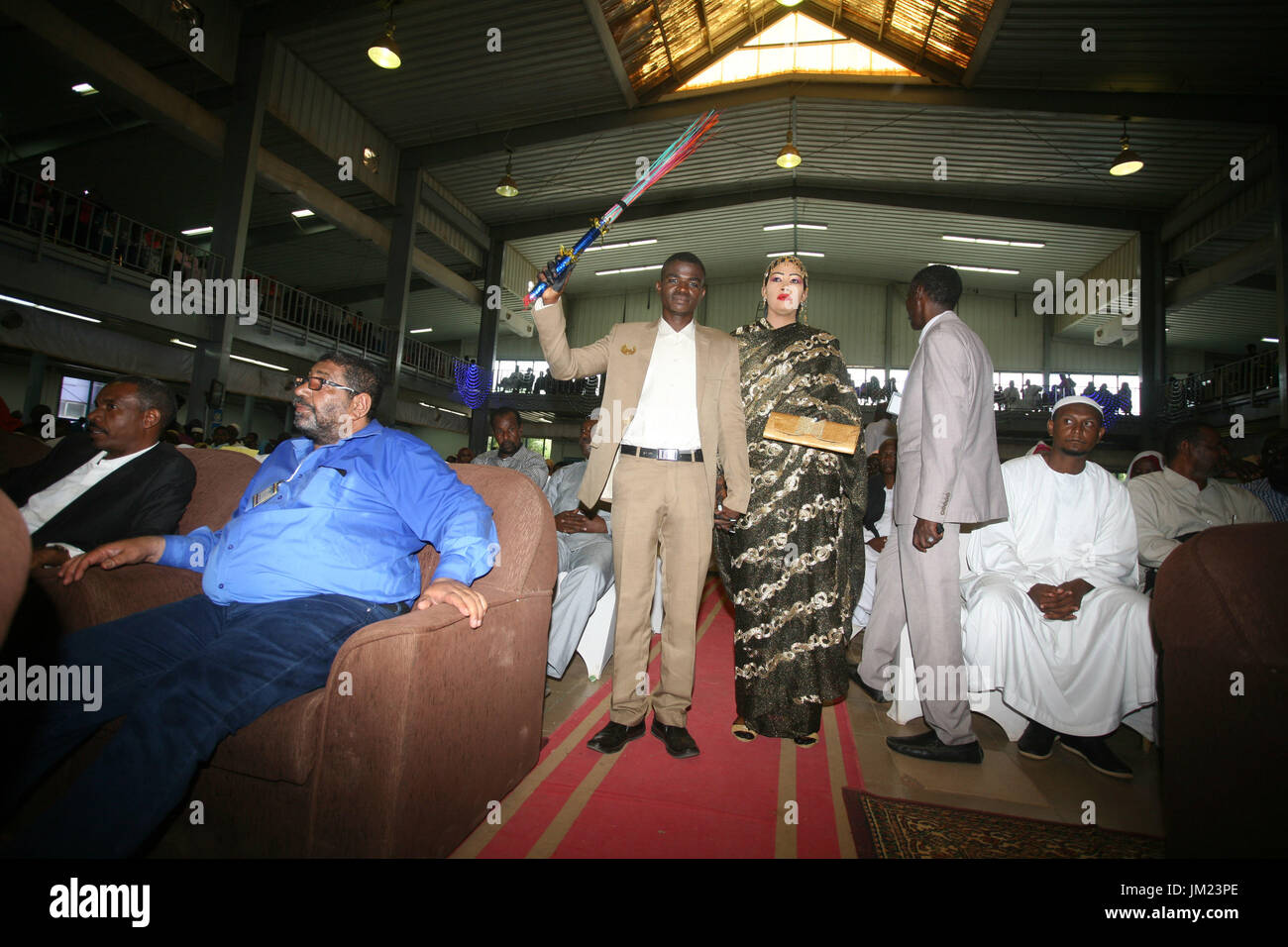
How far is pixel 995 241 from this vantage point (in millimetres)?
14781

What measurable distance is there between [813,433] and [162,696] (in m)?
2.14

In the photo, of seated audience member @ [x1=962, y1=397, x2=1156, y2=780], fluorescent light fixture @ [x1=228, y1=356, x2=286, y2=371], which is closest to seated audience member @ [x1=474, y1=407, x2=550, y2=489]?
seated audience member @ [x1=962, y1=397, x2=1156, y2=780]

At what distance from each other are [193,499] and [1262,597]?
308 centimetres

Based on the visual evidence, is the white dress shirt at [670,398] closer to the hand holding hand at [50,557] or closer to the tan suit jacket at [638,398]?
the tan suit jacket at [638,398]

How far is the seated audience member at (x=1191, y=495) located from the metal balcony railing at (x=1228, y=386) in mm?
10359

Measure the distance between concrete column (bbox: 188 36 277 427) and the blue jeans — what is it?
904 centimetres

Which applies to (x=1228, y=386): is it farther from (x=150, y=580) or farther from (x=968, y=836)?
(x=150, y=580)

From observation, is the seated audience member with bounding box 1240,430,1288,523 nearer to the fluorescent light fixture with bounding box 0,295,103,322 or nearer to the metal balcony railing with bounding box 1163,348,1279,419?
the metal balcony railing with bounding box 1163,348,1279,419

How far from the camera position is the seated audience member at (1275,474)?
3.45 m

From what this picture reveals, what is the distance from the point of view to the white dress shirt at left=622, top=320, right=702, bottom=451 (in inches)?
89.1

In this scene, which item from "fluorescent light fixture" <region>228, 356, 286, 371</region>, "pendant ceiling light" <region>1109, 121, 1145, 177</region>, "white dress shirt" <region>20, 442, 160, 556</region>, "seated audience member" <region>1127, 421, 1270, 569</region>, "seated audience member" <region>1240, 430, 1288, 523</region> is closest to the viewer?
"white dress shirt" <region>20, 442, 160, 556</region>

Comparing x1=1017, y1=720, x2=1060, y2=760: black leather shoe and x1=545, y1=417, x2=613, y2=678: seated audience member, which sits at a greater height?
x1=545, y1=417, x2=613, y2=678: seated audience member
